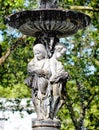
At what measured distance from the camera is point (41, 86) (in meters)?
11.9

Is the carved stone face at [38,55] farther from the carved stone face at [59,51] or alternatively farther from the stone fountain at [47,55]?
the carved stone face at [59,51]

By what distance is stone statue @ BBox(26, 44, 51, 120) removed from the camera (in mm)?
11906

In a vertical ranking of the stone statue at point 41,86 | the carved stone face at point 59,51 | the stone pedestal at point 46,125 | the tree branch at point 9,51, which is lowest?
the stone pedestal at point 46,125

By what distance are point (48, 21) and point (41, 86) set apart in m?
1.62

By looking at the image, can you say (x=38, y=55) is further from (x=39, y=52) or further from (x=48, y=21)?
(x=48, y=21)

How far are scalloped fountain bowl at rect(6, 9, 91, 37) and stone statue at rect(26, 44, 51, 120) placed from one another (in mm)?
737

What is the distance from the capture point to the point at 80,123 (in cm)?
2917

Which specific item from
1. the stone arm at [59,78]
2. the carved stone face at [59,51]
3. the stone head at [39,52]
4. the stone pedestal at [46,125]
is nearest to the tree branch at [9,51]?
the carved stone face at [59,51]

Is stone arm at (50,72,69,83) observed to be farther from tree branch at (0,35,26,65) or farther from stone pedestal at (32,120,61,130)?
tree branch at (0,35,26,65)

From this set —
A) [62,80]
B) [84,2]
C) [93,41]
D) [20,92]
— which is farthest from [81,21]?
[20,92]

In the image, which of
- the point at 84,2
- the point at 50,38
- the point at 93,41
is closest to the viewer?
the point at 50,38

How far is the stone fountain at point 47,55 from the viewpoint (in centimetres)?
1192

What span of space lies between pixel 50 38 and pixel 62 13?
2.48 feet

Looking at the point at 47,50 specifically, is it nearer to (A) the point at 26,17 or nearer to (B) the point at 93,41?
(A) the point at 26,17
